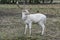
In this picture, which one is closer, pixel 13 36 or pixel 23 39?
pixel 23 39

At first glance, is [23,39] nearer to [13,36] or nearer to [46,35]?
[13,36]

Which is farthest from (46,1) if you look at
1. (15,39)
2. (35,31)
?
(15,39)

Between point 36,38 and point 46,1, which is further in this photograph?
point 46,1

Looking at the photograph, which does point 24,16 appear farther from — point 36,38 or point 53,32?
point 53,32

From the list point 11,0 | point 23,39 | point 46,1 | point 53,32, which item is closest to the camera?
point 23,39

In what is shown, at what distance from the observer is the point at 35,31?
8305mm

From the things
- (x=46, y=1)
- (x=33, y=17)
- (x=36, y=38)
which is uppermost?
(x=33, y=17)

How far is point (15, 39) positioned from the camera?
6777 mm

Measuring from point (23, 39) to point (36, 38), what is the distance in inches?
19.3

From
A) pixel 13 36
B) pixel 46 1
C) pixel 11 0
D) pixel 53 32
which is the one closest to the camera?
pixel 13 36

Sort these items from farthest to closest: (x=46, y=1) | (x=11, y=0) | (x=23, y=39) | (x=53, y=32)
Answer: (x=46, y=1)
(x=11, y=0)
(x=53, y=32)
(x=23, y=39)

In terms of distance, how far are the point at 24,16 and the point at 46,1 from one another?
18280mm

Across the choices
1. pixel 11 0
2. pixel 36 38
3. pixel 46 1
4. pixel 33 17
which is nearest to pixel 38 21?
pixel 33 17

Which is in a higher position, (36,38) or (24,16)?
(24,16)
